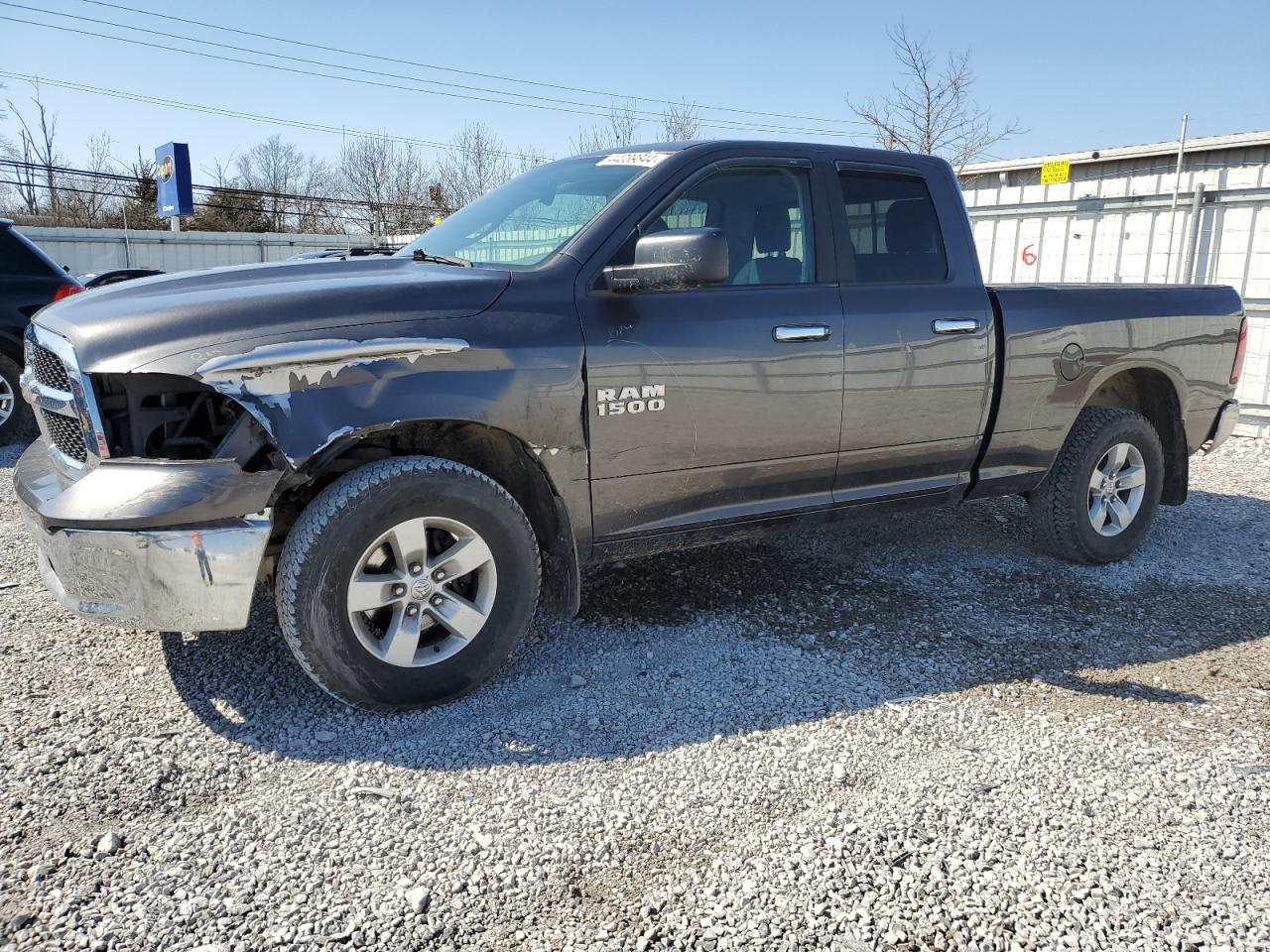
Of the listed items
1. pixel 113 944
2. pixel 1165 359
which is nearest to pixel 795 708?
pixel 113 944

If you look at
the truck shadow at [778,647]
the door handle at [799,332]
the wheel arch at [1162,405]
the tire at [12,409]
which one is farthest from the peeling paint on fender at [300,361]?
the tire at [12,409]

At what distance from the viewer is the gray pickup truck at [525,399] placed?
287 centimetres

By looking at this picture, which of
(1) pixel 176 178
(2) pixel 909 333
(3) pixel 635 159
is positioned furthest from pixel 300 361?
(1) pixel 176 178

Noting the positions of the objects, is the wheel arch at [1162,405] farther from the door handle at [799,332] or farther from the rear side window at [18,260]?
the rear side window at [18,260]

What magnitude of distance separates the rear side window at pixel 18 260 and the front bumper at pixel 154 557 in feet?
17.8

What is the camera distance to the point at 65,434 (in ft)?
10.5

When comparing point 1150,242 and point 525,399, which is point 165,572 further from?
point 1150,242

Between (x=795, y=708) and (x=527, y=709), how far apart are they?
3.08ft

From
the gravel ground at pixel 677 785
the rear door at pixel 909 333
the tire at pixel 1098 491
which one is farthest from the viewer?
the tire at pixel 1098 491

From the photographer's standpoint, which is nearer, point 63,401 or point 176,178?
point 63,401

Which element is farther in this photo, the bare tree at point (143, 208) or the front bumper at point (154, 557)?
the bare tree at point (143, 208)

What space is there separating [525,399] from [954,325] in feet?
6.75

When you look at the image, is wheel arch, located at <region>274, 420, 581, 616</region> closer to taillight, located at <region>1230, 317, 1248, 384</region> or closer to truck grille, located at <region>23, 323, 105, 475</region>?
truck grille, located at <region>23, 323, 105, 475</region>

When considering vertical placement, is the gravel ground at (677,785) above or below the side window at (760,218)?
below
